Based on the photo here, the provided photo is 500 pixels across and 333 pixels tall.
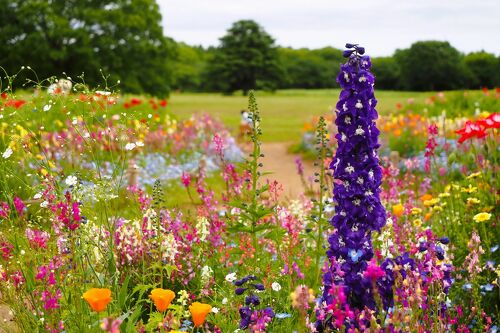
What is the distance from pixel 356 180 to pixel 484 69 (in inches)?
2237

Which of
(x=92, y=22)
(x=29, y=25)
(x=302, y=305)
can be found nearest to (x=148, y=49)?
(x=92, y=22)

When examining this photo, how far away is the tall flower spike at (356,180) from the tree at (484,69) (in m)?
55.0

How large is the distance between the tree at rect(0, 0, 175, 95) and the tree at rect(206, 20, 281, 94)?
1127 inches

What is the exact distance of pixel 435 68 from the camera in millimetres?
52031

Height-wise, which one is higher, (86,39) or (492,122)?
(86,39)

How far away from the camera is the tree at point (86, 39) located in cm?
2969

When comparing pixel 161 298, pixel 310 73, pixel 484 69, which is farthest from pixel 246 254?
pixel 310 73

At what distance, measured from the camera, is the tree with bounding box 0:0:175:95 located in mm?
29688

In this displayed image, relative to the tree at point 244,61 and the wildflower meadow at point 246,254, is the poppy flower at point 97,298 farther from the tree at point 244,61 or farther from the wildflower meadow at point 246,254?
the tree at point 244,61

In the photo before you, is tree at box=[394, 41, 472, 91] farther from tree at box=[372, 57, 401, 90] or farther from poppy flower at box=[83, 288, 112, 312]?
poppy flower at box=[83, 288, 112, 312]

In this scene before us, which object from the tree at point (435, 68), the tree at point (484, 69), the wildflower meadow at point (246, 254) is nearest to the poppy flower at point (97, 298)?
the wildflower meadow at point (246, 254)

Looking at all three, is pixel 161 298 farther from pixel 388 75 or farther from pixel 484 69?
pixel 388 75

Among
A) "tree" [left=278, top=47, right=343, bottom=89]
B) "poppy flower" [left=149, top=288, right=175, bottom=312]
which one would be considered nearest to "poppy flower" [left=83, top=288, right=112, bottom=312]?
"poppy flower" [left=149, top=288, right=175, bottom=312]

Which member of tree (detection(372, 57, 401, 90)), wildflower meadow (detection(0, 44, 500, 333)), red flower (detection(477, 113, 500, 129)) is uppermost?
tree (detection(372, 57, 401, 90))
